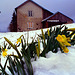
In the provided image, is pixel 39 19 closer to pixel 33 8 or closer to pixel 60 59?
pixel 33 8

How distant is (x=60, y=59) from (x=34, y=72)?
0.24m

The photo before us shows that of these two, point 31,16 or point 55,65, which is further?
point 31,16

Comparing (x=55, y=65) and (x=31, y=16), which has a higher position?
(x=31, y=16)

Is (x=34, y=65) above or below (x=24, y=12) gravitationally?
below

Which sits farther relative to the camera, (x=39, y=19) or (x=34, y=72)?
(x=39, y=19)

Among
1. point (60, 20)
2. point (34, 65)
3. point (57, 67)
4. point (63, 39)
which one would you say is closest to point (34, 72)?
point (34, 65)

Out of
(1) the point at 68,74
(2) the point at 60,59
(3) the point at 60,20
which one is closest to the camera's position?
(1) the point at 68,74

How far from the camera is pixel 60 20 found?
15.4 metres

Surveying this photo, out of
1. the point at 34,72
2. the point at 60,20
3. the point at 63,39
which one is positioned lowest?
the point at 34,72

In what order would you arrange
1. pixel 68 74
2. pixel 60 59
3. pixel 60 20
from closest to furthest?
pixel 68 74
pixel 60 59
pixel 60 20

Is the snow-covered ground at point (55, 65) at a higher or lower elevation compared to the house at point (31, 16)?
lower

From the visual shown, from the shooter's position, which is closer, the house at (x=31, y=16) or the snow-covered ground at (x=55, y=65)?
the snow-covered ground at (x=55, y=65)

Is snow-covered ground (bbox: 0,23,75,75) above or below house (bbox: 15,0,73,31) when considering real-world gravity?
below

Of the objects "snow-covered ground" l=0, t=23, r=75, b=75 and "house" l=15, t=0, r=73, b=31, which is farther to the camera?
"house" l=15, t=0, r=73, b=31
